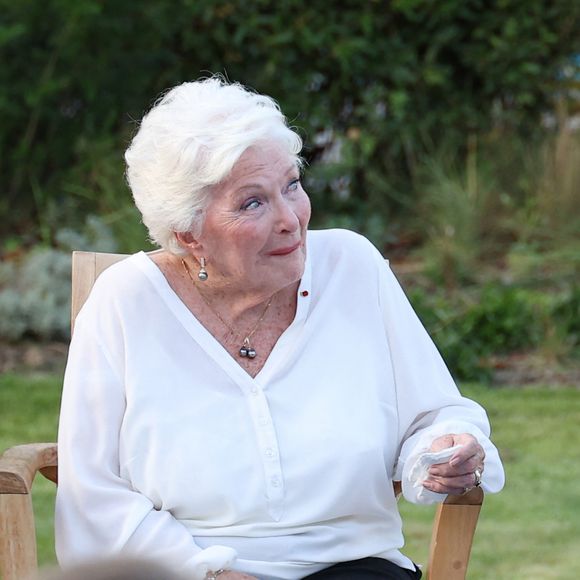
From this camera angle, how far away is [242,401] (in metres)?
2.61

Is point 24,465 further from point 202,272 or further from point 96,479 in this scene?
point 202,272

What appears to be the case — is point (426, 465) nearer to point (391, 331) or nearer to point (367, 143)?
point (391, 331)

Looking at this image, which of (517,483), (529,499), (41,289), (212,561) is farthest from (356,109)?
(212,561)

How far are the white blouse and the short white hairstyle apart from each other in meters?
0.20

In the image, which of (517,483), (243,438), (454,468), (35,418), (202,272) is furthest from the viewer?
(35,418)

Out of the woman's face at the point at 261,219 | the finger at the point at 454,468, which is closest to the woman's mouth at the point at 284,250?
the woman's face at the point at 261,219

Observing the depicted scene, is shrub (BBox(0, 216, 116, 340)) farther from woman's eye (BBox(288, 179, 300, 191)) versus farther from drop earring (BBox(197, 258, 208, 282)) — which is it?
woman's eye (BBox(288, 179, 300, 191))

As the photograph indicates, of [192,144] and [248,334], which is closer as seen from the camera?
[192,144]

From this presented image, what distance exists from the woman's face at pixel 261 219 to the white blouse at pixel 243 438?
0.48 feet

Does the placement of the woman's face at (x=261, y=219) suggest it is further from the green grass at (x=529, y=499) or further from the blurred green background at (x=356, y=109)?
the blurred green background at (x=356, y=109)

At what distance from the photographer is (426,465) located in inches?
97.4

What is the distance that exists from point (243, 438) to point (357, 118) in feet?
17.1

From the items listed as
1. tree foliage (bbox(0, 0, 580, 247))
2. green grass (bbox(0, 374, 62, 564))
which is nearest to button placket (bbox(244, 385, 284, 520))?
green grass (bbox(0, 374, 62, 564))

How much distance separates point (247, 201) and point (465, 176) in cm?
468
